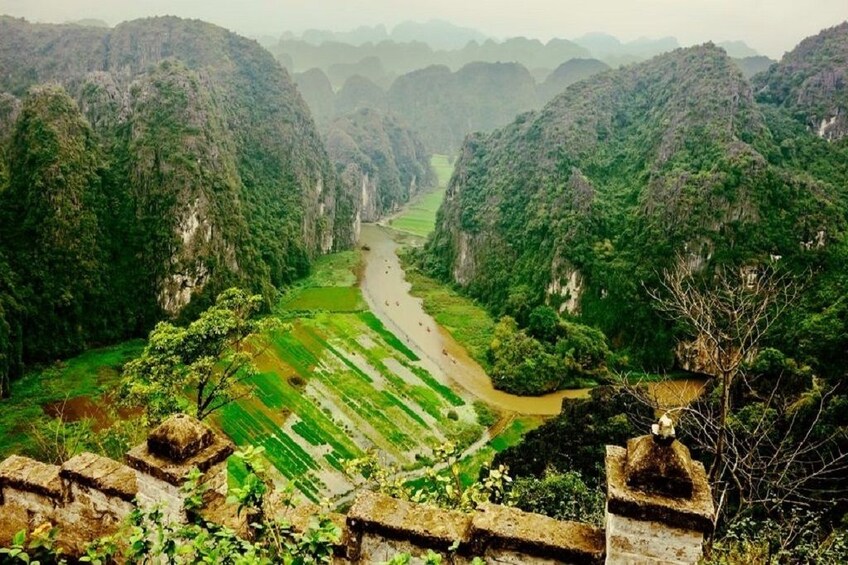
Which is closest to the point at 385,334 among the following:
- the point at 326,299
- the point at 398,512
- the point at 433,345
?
the point at 433,345

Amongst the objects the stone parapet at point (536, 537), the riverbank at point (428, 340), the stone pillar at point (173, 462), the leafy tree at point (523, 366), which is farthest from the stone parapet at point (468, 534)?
the leafy tree at point (523, 366)

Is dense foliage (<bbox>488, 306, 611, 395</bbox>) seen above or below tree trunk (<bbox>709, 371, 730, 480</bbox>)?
below

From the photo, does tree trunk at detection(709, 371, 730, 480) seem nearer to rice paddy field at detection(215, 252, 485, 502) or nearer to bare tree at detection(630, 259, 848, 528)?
bare tree at detection(630, 259, 848, 528)

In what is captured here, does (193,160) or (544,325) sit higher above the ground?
(193,160)

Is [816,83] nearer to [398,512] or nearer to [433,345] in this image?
[433,345]

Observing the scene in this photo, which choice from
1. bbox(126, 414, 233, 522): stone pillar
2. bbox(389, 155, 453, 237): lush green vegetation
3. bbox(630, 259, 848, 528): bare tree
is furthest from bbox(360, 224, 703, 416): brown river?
bbox(126, 414, 233, 522): stone pillar

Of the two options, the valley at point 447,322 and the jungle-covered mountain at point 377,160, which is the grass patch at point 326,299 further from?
the jungle-covered mountain at point 377,160
